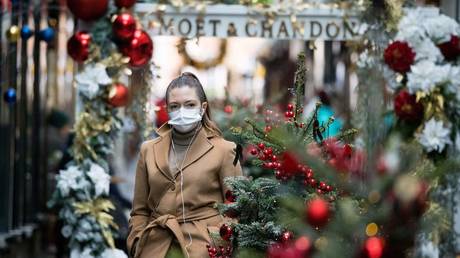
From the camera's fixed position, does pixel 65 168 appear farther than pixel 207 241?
Yes

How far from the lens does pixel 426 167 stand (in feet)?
9.35

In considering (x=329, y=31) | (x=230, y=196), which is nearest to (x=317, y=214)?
(x=230, y=196)

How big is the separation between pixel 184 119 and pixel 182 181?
1.11ft

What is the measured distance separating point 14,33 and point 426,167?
875cm

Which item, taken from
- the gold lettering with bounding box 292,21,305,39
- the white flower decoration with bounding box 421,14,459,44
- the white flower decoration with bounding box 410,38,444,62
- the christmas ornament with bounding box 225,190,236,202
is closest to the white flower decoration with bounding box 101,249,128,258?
the gold lettering with bounding box 292,21,305,39

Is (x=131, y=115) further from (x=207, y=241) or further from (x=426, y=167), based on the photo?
(x=426, y=167)

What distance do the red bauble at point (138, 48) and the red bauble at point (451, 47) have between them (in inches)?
101

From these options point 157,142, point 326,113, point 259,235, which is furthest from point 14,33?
point 259,235

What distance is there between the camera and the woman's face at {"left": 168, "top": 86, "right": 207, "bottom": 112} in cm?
623

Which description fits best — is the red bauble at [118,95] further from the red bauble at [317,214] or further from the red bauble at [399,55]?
the red bauble at [317,214]

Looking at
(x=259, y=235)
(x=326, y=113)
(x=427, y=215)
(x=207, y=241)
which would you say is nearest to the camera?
(x=427, y=215)

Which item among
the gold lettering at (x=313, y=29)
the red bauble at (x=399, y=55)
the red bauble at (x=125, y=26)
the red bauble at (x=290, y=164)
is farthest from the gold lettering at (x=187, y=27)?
the red bauble at (x=290, y=164)

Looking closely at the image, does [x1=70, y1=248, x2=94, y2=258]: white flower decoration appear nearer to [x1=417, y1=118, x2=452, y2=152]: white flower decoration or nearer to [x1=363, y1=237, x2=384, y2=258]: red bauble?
[x1=417, y1=118, x2=452, y2=152]: white flower decoration

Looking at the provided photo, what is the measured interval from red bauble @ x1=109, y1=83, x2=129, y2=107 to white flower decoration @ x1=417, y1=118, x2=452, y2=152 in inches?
104
